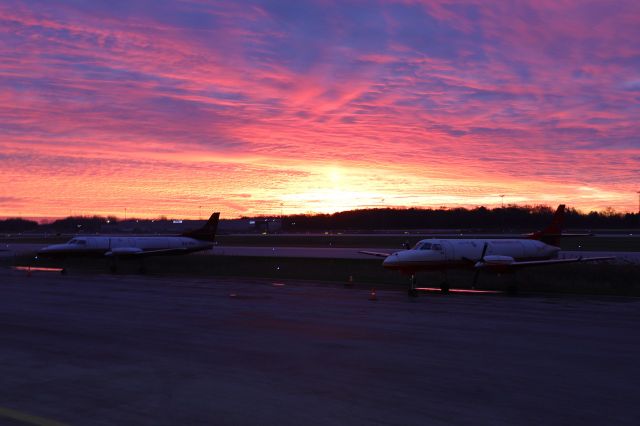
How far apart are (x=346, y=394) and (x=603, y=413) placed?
13.0 ft

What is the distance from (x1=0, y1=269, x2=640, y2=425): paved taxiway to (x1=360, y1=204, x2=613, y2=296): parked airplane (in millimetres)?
6787

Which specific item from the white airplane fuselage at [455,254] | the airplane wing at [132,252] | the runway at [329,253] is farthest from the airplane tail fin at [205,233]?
the white airplane fuselage at [455,254]

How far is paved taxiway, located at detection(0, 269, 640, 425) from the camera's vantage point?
9500mm

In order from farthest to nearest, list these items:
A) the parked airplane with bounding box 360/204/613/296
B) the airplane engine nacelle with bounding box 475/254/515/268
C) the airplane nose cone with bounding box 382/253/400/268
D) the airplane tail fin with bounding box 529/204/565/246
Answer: the airplane tail fin with bounding box 529/204/565/246 < the airplane engine nacelle with bounding box 475/254/515/268 < the parked airplane with bounding box 360/204/613/296 < the airplane nose cone with bounding box 382/253/400/268

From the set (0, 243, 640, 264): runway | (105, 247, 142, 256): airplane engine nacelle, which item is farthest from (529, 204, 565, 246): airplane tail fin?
(105, 247, 142, 256): airplane engine nacelle

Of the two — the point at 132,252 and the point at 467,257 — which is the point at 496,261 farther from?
the point at 132,252

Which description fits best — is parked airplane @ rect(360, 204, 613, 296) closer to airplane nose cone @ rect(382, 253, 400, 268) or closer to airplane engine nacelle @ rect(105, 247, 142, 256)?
airplane nose cone @ rect(382, 253, 400, 268)

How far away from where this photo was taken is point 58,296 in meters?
28.1

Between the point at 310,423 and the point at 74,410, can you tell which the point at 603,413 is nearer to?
the point at 310,423

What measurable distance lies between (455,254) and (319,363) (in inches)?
827

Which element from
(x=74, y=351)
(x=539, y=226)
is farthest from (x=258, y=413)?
(x=539, y=226)

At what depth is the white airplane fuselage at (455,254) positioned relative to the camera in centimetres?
3169

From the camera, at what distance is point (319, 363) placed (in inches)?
517

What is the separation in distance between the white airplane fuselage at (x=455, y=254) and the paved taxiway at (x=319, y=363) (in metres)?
6.83
